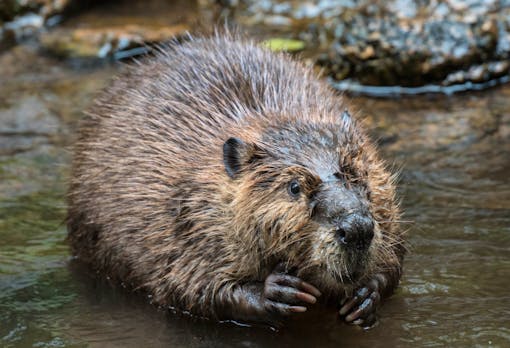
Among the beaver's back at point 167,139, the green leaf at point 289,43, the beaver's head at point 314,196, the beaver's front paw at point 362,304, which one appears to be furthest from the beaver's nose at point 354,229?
the green leaf at point 289,43

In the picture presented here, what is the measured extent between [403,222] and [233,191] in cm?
99

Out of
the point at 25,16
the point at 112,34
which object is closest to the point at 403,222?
the point at 112,34

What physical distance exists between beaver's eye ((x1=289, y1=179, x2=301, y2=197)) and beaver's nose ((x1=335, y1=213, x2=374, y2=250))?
1.15 feet

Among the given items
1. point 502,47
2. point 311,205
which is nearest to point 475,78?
point 502,47

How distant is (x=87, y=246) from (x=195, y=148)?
3.79 ft

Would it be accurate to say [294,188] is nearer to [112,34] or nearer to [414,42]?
[414,42]

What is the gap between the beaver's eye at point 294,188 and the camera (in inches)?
182

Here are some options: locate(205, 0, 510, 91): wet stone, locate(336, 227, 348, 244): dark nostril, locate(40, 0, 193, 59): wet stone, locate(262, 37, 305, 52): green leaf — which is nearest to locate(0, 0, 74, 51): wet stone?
locate(40, 0, 193, 59): wet stone

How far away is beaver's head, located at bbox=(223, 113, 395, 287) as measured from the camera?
442cm

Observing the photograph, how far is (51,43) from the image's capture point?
10828 mm

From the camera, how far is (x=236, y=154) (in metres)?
5.03

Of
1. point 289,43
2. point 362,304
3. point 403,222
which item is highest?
point 289,43

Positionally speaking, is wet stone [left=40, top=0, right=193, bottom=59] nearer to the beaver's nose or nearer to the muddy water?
the muddy water

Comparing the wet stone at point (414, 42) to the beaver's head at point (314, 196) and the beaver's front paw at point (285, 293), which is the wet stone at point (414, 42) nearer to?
the beaver's head at point (314, 196)
